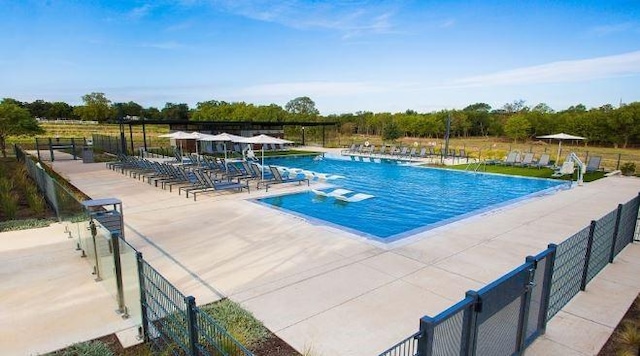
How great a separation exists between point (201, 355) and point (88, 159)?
785 inches

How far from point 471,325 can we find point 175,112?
264 feet

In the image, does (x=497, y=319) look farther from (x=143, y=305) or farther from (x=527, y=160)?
(x=527, y=160)

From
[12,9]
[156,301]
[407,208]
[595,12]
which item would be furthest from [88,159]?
[595,12]

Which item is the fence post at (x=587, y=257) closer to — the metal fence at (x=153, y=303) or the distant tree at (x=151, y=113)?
the metal fence at (x=153, y=303)

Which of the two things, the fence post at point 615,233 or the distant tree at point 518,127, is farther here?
the distant tree at point 518,127

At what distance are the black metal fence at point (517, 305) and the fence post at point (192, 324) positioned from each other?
1.48 meters

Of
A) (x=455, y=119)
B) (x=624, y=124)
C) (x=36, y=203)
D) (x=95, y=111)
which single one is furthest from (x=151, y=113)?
(x=624, y=124)

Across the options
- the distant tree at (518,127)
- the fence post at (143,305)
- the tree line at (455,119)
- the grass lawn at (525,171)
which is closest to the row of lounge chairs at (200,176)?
the fence post at (143,305)

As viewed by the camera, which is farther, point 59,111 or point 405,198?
point 59,111

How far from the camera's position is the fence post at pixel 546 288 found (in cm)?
347

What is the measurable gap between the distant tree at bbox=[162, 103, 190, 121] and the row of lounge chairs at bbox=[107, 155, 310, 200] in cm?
6042

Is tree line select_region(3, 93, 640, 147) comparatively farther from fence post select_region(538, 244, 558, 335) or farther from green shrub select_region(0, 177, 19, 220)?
fence post select_region(538, 244, 558, 335)

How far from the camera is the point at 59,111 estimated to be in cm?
8319

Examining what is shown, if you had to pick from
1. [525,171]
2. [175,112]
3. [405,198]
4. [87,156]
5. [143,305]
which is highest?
[175,112]
